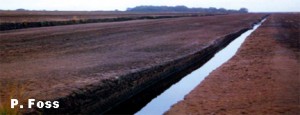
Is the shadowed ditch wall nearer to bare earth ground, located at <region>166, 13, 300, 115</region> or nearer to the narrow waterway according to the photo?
the narrow waterway

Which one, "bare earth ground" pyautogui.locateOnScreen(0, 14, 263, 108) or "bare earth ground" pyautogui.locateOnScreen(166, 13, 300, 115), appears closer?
"bare earth ground" pyautogui.locateOnScreen(166, 13, 300, 115)

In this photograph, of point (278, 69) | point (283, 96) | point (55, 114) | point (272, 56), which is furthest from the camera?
point (272, 56)

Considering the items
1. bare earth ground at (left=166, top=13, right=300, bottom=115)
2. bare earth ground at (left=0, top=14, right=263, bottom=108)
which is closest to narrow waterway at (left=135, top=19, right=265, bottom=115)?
bare earth ground at (left=166, top=13, right=300, bottom=115)

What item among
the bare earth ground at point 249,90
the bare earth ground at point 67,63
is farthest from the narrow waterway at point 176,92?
the bare earth ground at point 67,63

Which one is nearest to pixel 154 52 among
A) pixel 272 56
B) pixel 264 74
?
pixel 272 56

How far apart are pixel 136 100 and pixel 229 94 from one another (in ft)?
7.97

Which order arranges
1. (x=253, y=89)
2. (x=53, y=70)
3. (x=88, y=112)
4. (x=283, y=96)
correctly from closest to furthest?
(x=88, y=112) < (x=283, y=96) < (x=253, y=89) < (x=53, y=70)

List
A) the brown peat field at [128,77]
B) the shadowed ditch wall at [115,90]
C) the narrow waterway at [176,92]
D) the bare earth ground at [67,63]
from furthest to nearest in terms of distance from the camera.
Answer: the narrow waterway at [176,92] < the bare earth ground at [67,63] < the brown peat field at [128,77] < the shadowed ditch wall at [115,90]

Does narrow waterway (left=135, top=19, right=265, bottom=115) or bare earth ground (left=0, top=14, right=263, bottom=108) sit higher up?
bare earth ground (left=0, top=14, right=263, bottom=108)

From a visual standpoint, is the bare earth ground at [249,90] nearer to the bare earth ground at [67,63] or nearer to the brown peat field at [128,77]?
the brown peat field at [128,77]

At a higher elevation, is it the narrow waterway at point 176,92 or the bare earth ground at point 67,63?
the bare earth ground at point 67,63

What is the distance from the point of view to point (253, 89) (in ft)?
35.7

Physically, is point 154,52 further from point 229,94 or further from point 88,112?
point 88,112

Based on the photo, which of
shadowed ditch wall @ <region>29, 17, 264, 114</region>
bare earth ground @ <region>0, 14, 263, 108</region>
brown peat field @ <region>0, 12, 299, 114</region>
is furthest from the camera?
bare earth ground @ <region>0, 14, 263, 108</region>
